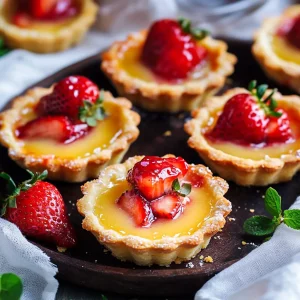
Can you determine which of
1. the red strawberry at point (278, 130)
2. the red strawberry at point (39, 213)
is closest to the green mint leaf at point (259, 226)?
the red strawberry at point (278, 130)

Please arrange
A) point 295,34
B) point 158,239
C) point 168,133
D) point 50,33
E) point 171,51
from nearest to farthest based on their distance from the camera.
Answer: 1. point 158,239
2. point 168,133
3. point 171,51
4. point 295,34
5. point 50,33

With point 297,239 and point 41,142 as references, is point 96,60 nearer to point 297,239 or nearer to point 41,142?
point 41,142

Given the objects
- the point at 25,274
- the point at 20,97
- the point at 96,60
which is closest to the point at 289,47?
the point at 96,60

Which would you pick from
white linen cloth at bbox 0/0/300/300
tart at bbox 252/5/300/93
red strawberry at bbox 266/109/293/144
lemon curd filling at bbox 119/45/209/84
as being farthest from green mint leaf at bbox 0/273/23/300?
tart at bbox 252/5/300/93

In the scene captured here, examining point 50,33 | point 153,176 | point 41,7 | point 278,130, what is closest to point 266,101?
point 278,130

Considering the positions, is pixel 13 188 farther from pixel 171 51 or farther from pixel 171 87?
pixel 171 51

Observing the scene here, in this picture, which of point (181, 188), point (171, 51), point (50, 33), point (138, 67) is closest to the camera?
point (181, 188)
